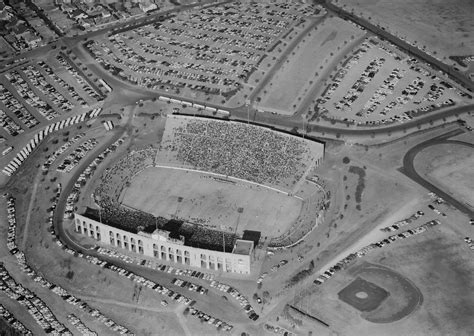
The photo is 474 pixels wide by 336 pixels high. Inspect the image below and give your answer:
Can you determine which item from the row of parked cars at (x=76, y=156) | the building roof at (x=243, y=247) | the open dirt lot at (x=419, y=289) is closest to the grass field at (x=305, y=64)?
the row of parked cars at (x=76, y=156)

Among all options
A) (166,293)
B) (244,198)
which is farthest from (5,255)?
(244,198)

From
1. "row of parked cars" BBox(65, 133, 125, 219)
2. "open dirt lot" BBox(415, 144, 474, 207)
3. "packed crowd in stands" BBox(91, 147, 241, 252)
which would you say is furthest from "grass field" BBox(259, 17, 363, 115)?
"row of parked cars" BBox(65, 133, 125, 219)

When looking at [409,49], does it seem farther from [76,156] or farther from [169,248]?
[169,248]

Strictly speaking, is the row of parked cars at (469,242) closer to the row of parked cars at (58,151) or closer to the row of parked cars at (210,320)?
the row of parked cars at (210,320)

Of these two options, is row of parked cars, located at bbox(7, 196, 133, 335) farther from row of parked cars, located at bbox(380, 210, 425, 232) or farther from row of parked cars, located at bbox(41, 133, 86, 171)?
row of parked cars, located at bbox(380, 210, 425, 232)

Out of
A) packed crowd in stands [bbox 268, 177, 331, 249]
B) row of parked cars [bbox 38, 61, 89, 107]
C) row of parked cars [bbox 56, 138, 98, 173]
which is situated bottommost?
row of parked cars [bbox 38, 61, 89, 107]
